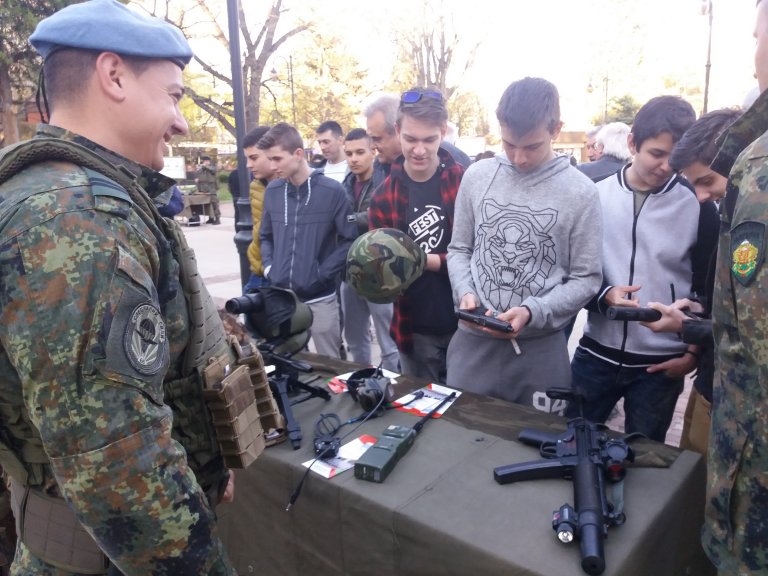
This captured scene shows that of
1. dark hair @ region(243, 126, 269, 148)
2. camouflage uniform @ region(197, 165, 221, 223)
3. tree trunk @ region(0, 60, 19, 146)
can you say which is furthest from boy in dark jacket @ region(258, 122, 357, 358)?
tree trunk @ region(0, 60, 19, 146)

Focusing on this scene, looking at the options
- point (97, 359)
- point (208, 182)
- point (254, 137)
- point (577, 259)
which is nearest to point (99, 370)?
point (97, 359)

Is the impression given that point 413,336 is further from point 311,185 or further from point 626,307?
point 311,185

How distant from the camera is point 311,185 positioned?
3.74m

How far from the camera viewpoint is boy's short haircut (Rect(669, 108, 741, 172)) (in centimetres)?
204

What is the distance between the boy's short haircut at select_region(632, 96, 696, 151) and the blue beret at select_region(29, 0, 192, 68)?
1878mm

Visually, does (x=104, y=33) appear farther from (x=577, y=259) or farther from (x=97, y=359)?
(x=577, y=259)

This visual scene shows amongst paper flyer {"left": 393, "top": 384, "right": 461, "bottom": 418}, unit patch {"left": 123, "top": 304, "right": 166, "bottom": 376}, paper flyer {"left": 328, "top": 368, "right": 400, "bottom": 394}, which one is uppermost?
unit patch {"left": 123, "top": 304, "right": 166, "bottom": 376}

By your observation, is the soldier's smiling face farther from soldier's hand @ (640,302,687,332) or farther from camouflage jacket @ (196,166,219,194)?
camouflage jacket @ (196,166,219,194)

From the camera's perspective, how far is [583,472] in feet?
5.08

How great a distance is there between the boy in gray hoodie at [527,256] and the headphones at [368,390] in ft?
1.33

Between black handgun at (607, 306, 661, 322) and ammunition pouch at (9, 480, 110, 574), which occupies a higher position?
black handgun at (607, 306, 661, 322)

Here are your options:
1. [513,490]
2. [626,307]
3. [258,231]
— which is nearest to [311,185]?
[258,231]

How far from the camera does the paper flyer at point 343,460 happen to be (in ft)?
5.85

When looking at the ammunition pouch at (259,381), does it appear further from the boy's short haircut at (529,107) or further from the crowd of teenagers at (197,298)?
the boy's short haircut at (529,107)
